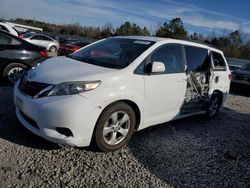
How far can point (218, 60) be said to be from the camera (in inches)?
246

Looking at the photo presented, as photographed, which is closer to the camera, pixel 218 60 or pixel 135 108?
pixel 135 108

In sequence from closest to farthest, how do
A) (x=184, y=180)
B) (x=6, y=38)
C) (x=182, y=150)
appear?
(x=184, y=180) → (x=182, y=150) → (x=6, y=38)

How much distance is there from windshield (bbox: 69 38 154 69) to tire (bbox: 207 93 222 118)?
2.41 meters

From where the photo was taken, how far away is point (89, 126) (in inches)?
138

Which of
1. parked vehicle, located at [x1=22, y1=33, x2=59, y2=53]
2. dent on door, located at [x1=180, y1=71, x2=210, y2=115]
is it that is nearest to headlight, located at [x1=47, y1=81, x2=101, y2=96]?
dent on door, located at [x1=180, y1=71, x2=210, y2=115]

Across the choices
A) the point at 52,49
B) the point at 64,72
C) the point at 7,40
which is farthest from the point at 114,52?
the point at 52,49

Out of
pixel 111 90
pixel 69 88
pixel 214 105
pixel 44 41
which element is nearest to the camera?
pixel 69 88

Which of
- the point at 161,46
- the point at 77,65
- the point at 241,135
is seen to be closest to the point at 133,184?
the point at 77,65

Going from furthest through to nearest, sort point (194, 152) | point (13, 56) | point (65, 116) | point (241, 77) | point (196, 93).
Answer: point (241, 77) < point (13, 56) < point (196, 93) < point (194, 152) < point (65, 116)

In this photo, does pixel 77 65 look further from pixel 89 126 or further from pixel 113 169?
pixel 113 169

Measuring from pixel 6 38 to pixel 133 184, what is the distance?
16.6 ft

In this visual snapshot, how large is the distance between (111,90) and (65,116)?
2.26 ft

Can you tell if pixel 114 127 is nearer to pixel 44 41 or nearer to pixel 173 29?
pixel 44 41

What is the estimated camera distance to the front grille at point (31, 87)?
11.7 feet
